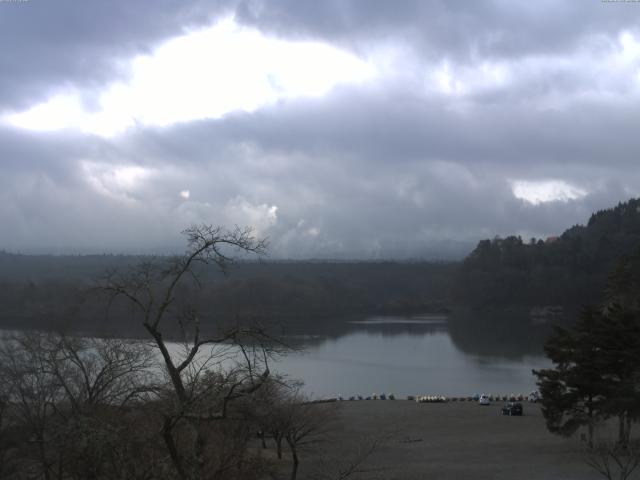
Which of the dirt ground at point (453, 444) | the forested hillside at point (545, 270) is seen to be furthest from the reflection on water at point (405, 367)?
the forested hillside at point (545, 270)

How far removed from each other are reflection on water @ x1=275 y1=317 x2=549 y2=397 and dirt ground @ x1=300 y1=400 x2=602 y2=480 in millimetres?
4589

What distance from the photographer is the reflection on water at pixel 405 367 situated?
110ft

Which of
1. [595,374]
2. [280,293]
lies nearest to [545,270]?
[280,293]

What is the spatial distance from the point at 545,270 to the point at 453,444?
72.3 m

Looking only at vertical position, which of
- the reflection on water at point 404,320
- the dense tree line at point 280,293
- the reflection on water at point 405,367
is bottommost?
the reflection on water at point 404,320

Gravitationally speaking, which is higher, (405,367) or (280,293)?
(280,293)

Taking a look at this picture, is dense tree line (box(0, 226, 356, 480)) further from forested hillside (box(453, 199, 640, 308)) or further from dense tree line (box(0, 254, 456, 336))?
forested hillside (box(453, 199, 640, 308))

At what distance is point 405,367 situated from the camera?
40.3 metres

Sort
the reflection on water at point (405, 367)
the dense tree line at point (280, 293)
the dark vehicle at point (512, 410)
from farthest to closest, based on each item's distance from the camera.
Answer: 1. the dense tree line at point (280, 293)
2. the reflection on water at point (405, 367)
3. the dark vehicle at point (512, 410)

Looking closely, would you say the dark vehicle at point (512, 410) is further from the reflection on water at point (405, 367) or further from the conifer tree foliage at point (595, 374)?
the reflection on water at point (405, 367)

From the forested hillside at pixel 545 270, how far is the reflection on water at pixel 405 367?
32910 mm

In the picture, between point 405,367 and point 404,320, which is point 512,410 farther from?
point 404,320

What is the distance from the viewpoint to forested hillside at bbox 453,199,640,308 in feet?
278

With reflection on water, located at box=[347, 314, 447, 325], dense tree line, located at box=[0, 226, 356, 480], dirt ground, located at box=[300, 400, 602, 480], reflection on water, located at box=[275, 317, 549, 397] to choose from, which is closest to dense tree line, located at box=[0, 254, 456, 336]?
reflection on water, located at box=[347, 314, 447, 325]
